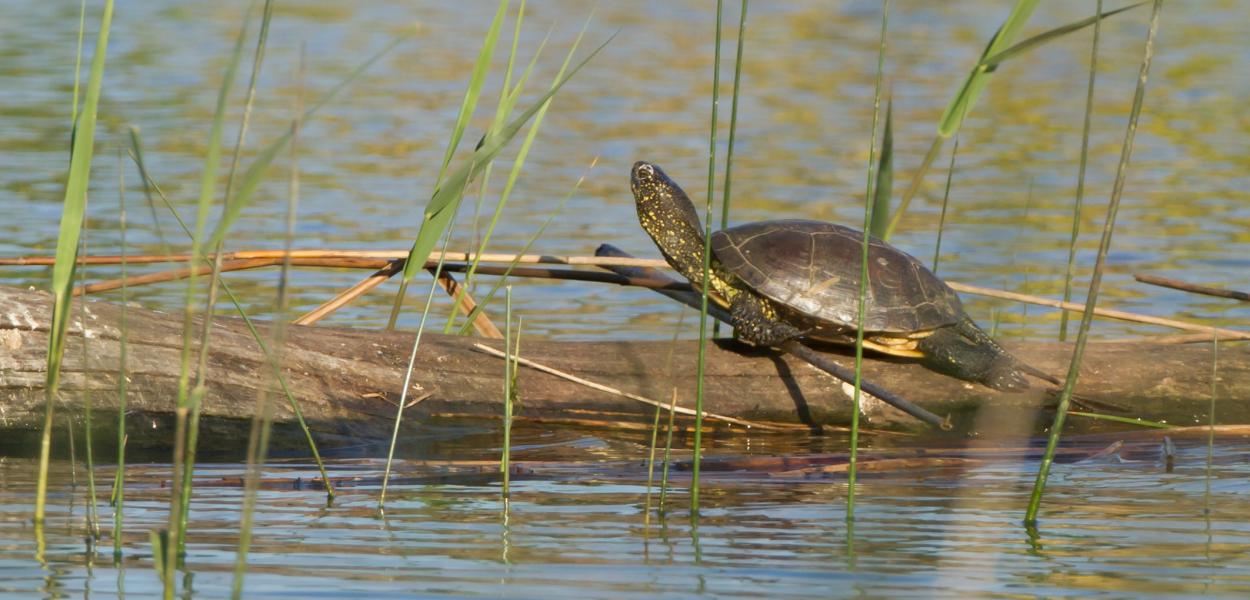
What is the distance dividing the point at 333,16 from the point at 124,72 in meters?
4.87

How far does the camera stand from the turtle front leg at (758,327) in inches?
172

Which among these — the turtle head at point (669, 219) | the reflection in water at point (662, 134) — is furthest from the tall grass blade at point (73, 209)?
the turtle head at point (669, 219)

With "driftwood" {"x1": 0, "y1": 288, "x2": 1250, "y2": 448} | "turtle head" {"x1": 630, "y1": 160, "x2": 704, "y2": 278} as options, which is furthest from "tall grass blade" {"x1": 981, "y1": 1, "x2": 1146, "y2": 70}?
"turtle head" {"x1": 630, "y1": 160, "x2": 704, "y2": 278}

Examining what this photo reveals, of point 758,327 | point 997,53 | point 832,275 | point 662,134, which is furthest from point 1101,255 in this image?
point 662,134

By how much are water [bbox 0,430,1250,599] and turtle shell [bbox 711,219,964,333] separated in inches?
20.6

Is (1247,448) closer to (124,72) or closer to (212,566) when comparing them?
(212,566)

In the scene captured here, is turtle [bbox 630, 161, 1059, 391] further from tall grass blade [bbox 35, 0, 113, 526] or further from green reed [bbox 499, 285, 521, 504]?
tall grass blade [bbox 35, 0, 113, 526]

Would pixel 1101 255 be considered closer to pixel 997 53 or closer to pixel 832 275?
pixel 997 53

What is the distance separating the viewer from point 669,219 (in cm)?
487

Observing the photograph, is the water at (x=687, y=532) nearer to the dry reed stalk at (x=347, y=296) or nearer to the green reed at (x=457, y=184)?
the green reed at (x=457, y=184)

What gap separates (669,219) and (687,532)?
1820 mm

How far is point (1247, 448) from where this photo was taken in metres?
4.05

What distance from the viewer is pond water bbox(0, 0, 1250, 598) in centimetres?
294

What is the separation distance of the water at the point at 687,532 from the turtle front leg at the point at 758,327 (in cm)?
39
